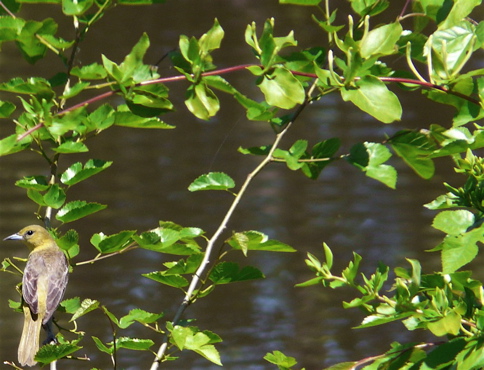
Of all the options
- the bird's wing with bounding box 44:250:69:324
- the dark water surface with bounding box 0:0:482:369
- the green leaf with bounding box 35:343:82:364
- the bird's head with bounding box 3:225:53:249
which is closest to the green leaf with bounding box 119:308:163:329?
the green leaf with bounding box 35:343:82:364

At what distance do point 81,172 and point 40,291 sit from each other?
146 cm

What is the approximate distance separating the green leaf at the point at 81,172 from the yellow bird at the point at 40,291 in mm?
802

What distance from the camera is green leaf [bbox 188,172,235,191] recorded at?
5.79 ft

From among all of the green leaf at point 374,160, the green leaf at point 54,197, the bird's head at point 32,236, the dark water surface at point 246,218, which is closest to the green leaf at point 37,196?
the green leaf at point 54,197

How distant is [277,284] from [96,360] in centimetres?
158

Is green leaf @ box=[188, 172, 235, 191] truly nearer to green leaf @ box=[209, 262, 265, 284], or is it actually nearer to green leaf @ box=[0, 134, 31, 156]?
green leaf @ box=[209, 262, 265, 284]

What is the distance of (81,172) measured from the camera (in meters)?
1.70

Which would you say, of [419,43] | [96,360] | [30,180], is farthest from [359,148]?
[96,360]

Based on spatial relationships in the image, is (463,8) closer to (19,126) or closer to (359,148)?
(359,148)

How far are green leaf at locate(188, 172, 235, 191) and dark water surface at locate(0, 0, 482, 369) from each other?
310 centimetres

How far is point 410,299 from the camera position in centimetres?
138

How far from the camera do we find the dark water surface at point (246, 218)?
6184 millimetres

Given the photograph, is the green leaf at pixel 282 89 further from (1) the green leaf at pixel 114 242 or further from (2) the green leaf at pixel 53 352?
(2) the green leaf at pixel 53 352

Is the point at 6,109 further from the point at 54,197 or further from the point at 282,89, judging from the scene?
A: the point at 282,89
